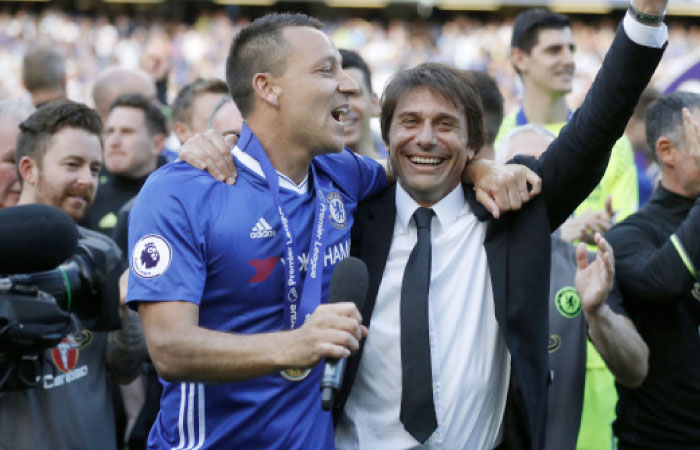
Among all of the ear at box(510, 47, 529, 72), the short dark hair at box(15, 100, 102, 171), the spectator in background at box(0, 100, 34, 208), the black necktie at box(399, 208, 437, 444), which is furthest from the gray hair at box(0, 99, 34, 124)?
the ear at box(510, 47, 529, 72)

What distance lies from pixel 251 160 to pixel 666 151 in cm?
205

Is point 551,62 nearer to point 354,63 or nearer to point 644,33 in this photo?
point 354,63

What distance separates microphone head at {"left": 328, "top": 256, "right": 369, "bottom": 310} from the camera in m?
2.29

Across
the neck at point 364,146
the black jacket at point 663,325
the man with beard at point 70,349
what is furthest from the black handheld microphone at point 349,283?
the neck at point 364,146

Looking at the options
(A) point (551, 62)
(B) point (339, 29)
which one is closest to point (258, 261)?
(A) point (551, 62)

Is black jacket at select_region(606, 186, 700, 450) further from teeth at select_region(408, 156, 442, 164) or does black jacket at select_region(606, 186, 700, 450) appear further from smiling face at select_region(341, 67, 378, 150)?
smiling face at select_region(341, 67, 378, 150)

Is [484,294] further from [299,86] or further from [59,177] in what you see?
[59,177]

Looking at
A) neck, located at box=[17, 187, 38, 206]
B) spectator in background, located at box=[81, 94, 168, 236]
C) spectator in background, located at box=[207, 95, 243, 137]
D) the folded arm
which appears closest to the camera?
the folded arm

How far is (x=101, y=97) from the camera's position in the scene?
22.1 ft

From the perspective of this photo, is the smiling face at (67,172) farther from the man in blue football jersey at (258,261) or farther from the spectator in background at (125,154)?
the spectator in background at (125,154)

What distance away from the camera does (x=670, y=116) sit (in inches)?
156

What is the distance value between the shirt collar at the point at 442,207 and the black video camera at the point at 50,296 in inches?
43.5

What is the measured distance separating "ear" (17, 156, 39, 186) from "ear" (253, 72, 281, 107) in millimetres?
1313

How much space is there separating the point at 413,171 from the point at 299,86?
0.48 metres
